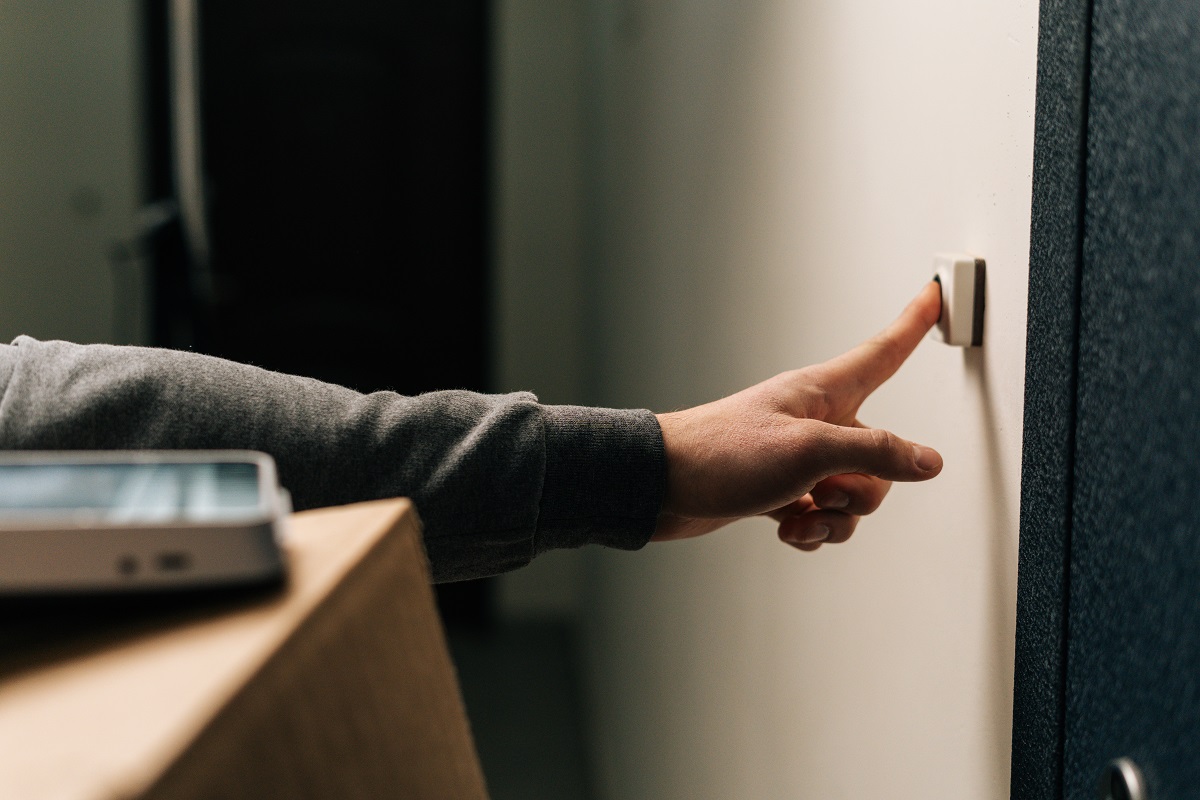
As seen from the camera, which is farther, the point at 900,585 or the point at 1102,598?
the point at 900,585

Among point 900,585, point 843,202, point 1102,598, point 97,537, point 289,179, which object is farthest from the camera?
point 289,179

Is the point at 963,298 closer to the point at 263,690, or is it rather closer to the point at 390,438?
the point at 390,438

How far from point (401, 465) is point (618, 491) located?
0.16 meters

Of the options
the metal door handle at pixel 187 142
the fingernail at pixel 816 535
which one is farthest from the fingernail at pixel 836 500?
the metal door handle at pixel 187 142

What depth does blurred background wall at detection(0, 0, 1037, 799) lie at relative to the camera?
69 cm

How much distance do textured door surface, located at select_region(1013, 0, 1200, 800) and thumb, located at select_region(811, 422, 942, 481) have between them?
10 cm

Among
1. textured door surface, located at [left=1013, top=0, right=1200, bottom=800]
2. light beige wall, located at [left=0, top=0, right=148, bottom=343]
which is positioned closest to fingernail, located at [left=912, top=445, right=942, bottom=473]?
textured door surface, located at [left=1013, top=0, right=1200, bottom=800]

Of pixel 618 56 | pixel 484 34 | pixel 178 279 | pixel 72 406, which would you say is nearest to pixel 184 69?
pixel 178 279

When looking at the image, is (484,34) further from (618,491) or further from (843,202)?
(618,491)

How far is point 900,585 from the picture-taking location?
85cm

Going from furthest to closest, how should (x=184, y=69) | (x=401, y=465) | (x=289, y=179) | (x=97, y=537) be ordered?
(x=289, y=179) < (x=184, y=69) < (x=401, y=465) < (x=97, y=537)

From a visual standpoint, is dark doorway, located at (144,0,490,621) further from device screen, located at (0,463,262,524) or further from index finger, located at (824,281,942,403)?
device screen, located at (0,463,262,524)

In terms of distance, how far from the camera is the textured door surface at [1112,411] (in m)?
0.46

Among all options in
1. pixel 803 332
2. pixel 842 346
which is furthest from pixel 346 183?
pixel 842 346
